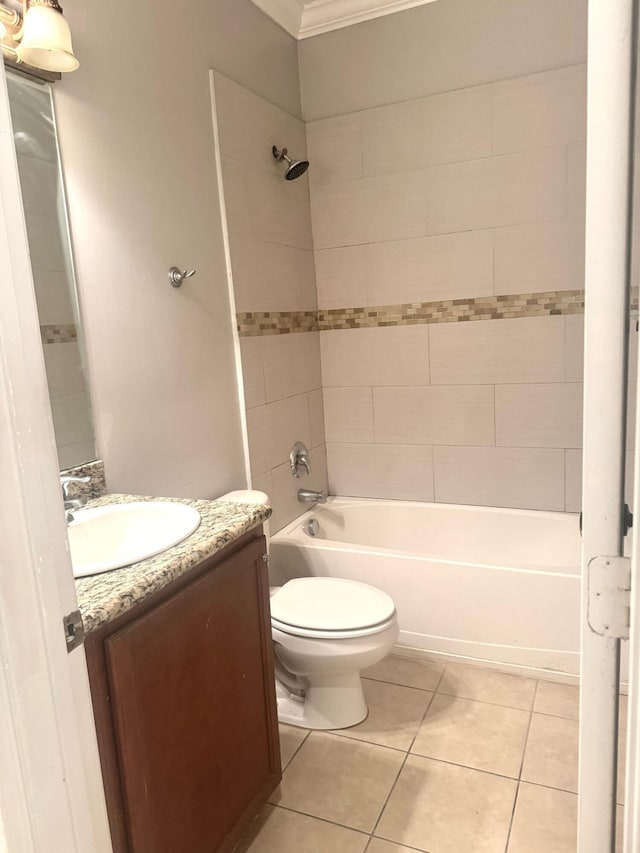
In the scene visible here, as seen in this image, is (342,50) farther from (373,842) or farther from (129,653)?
(373,842)

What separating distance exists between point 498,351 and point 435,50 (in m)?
1.33

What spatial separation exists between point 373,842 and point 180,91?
2.40 meters

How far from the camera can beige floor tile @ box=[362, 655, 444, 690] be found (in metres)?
2.39

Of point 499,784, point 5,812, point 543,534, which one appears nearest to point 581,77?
point 543,534

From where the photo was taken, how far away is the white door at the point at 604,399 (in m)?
0.60

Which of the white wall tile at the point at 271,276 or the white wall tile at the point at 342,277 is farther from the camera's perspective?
the white wall tile at the point at 342,277

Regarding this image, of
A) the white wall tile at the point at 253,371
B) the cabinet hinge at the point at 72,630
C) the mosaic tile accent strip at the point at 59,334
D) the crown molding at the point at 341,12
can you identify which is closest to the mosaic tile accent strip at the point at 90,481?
the mosaic tile accent strip at the point at 59,334

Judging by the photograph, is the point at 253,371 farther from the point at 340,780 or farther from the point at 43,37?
the point at 340,780

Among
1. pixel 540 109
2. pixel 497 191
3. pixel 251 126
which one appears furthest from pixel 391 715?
pixel 540 109

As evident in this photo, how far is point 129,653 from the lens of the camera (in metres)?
1.19

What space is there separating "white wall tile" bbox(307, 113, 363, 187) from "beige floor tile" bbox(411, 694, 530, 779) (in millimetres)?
2327

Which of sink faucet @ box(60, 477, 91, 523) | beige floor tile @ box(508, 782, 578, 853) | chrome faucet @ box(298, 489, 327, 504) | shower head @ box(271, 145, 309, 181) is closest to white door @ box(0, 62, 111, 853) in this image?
sink faucet @ box(60, 477, 91, 523)

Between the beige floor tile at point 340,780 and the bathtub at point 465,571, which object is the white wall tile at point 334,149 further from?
the beige floor tile at point 340,780

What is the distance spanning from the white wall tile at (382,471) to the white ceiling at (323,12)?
1.94 metres
